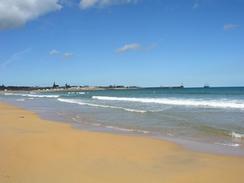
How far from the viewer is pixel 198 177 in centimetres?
651

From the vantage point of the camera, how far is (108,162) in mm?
7609

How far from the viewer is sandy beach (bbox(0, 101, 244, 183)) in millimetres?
6359

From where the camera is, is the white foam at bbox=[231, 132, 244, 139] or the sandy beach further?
the white foam at bbox=[231, 132, 244, 139]

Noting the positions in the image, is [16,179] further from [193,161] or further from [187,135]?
[187,135]

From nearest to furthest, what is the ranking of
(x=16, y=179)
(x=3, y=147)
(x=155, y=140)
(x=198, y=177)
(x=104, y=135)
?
1. (x=16, y=179)
2. (x=198, y=177)
3. (x=3, y=147)
4. (x=155, y=140)
5. (x=104, y=135)

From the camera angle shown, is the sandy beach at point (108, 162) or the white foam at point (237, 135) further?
the white foam at point (237, 135)

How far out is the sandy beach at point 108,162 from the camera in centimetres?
636

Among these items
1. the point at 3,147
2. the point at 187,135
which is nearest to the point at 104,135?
the point at 187,135

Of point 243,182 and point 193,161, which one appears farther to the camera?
point 193,161

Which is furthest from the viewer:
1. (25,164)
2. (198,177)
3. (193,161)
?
(193,161)

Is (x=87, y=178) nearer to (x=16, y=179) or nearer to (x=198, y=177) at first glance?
(x=16, y=179)

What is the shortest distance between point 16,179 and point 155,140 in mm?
5698

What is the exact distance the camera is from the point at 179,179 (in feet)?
20.9

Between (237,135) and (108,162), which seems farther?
A: (237,135)
